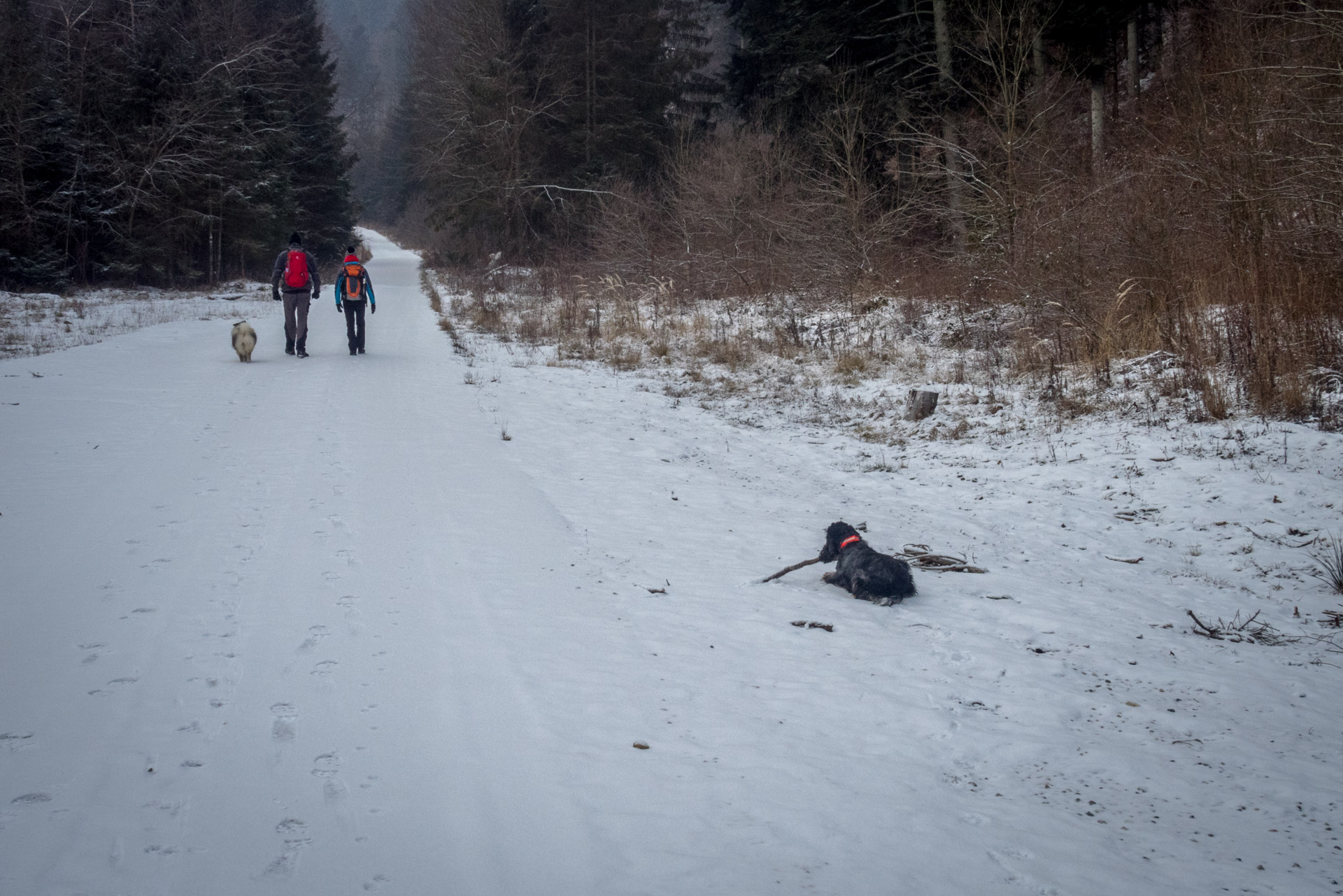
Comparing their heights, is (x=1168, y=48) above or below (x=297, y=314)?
above

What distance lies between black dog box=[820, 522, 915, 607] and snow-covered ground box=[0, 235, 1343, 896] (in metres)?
0.14

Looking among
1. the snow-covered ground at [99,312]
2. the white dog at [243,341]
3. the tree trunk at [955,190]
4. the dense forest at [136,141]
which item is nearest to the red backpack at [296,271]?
the white dog at [243,341]

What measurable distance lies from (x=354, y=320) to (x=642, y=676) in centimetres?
1136

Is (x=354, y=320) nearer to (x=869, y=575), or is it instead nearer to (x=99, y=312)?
(x=99, y=312)

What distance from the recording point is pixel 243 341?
11.8m

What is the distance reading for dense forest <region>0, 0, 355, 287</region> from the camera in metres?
21.3

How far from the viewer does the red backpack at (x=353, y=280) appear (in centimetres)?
1281

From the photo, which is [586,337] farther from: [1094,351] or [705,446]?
[1094,351]

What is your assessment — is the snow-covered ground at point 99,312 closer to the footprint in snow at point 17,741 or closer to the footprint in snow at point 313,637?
the footprint in snow at point 313,637

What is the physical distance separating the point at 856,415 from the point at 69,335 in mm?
14282

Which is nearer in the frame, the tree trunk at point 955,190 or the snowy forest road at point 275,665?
the snowy forest road at point 275,665

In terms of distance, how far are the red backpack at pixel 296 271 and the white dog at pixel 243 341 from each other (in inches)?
39.2

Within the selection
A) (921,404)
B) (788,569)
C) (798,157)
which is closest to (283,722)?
(788,569)

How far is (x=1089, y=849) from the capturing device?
2.59 meters
